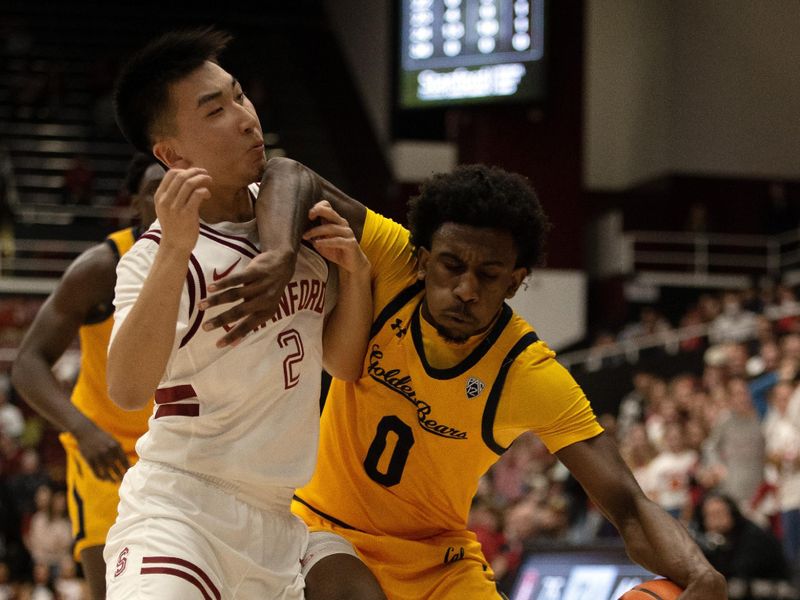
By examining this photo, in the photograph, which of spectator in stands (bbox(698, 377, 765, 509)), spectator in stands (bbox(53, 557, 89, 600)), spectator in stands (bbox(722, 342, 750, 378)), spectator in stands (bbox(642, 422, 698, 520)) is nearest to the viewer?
spectator in stands (bbox(698, 377, 765, 509))

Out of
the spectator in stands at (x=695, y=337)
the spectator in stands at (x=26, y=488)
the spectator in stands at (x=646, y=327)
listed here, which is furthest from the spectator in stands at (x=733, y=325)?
the spectator in stands at (x=26, y=488)

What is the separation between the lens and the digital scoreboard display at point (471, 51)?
14273 millimetres

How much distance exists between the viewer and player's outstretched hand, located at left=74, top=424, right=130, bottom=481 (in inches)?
176

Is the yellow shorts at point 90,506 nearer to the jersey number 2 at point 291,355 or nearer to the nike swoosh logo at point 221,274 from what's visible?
the jersey number 2 at point 291,355

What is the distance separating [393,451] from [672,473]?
6199 millimetres

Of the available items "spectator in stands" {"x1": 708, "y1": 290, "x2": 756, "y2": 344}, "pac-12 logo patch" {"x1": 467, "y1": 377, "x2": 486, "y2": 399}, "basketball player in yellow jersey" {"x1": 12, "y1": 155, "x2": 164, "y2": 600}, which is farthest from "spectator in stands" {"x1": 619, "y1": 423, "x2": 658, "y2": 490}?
"pac-12 logo patch" {"x1": 467, "y1": 377, "x2": 486, "y2": 399}

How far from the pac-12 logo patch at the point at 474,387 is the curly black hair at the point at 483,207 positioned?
0.35 meters

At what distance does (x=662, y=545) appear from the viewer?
3416mm

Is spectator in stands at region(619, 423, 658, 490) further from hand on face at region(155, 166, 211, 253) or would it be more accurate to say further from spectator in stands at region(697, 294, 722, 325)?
hand on face at region(155, 166, 211, 253)

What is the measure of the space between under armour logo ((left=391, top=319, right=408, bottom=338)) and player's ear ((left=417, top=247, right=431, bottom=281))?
0.47ft

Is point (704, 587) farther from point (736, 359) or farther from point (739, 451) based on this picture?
point (736, 359)

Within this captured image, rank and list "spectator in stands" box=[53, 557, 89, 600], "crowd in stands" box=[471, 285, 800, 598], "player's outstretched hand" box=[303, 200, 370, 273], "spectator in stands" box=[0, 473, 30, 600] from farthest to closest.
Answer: "spectator in stands" box=[0, 473, 30, 600] < "spectator in stands" box=[53, 557, 89, 600] < "crowd in stands" box=[471, 285, 800, 598] < "player's outstretched hand" box=[303, 200, 370, 273]

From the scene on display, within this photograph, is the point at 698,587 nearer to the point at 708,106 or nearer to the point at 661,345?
the point at 661,345

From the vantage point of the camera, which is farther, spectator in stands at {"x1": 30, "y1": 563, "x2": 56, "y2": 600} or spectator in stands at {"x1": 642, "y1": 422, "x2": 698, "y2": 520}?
spectator in stands at {"x1": 30, "y1": 563, "x2": 56, "y2": 600}
